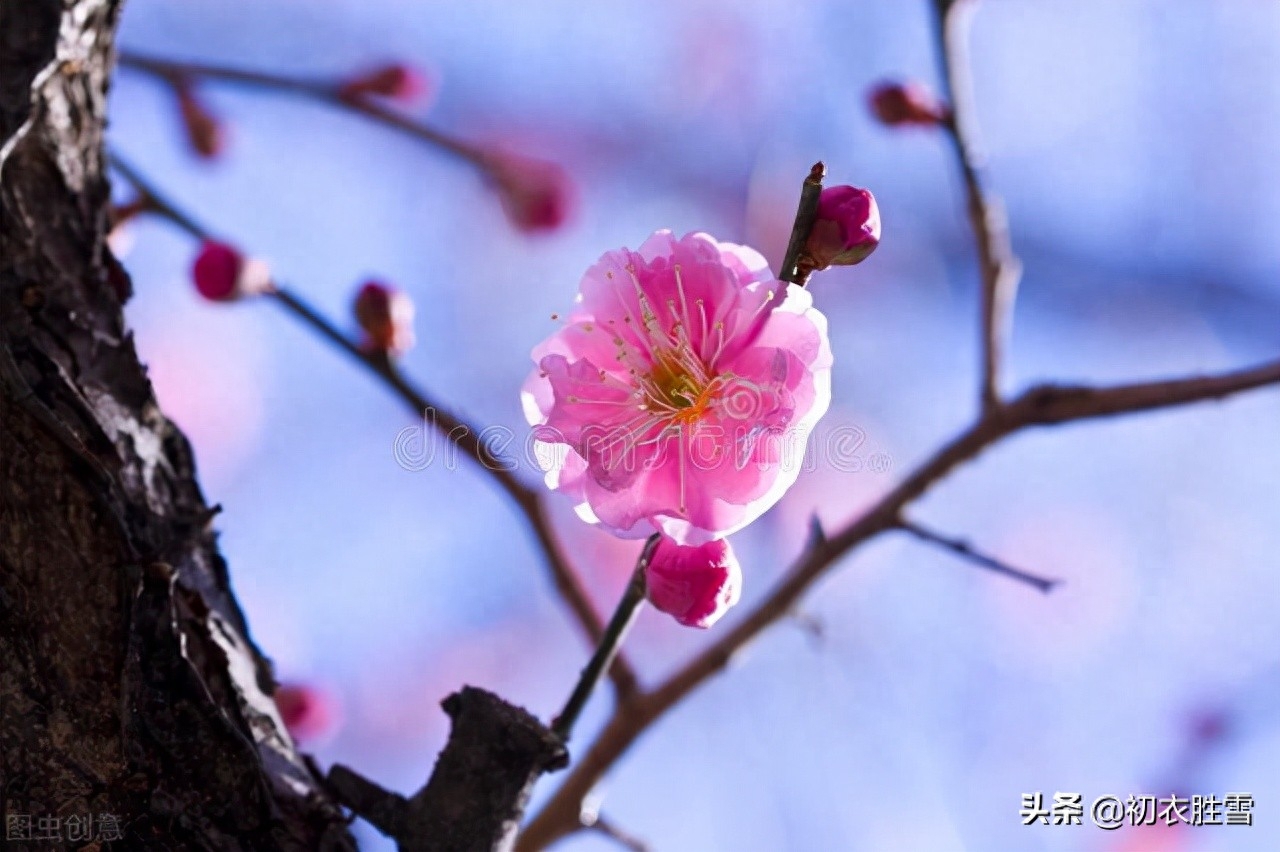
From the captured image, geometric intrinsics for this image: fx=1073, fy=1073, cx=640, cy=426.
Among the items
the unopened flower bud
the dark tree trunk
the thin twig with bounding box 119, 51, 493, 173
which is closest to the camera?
the dark tree trunk

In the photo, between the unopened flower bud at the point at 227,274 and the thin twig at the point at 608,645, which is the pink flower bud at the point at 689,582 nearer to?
the thin twig at the point at 608,645

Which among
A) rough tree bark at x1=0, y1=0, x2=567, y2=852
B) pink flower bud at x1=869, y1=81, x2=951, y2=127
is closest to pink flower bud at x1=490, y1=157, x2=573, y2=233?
pink flower bud at x1=869, y1=81, x2=951, y2=127

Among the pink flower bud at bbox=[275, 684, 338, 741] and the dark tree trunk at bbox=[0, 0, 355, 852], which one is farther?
the pink flower bud at bbox=[275, 684, 338, 741]

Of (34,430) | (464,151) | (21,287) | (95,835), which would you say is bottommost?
(95,835)

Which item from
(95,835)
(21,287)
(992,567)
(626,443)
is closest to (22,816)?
(95,835)

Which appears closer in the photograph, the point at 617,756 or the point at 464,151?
the point at 617,756

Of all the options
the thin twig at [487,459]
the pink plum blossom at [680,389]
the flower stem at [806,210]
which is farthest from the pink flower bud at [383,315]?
the flower stem at [806,210]

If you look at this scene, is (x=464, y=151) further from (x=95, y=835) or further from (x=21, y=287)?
(x=95, y=835)

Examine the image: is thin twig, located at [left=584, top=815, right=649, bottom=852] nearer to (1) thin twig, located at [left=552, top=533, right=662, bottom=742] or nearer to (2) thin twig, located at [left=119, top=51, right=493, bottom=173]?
(1) thin twig, located at [left=552, top=533, right=662, bottom=742]
